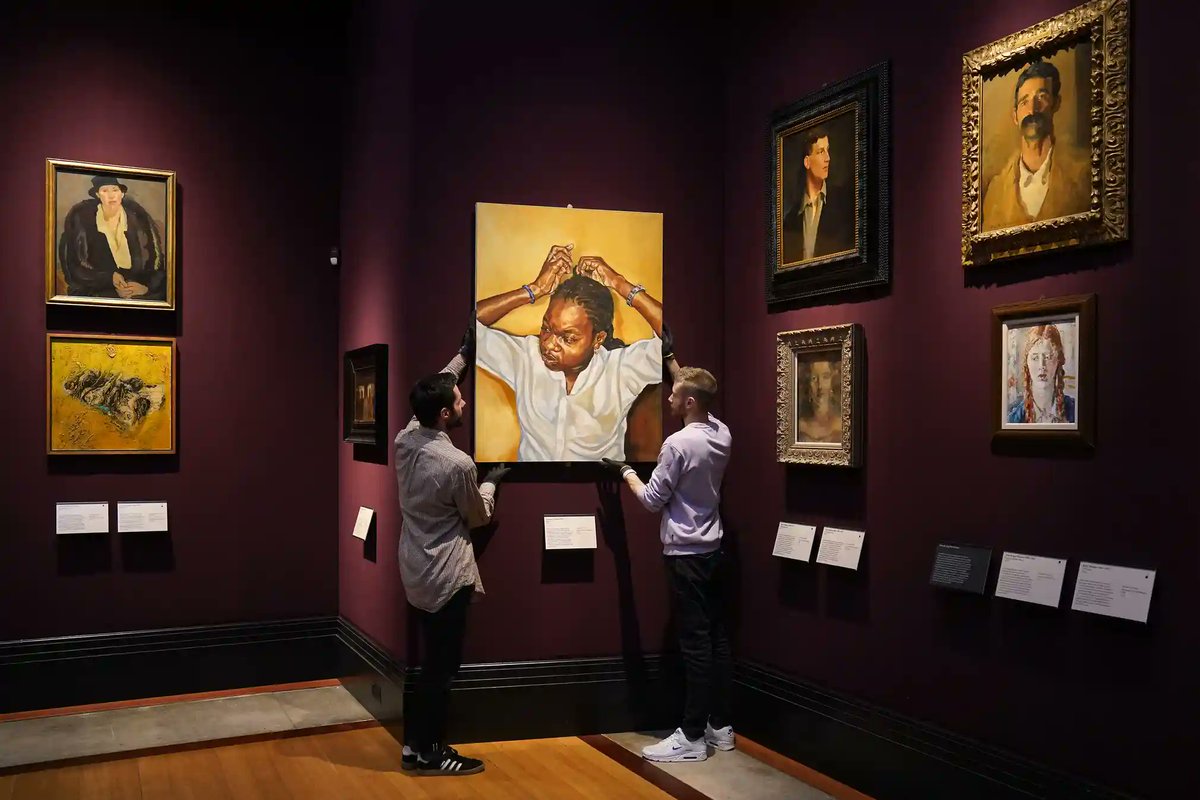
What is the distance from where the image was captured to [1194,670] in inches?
128

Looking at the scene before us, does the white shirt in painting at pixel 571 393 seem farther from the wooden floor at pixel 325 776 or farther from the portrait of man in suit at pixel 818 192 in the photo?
the wooden floor at pixel 325 776

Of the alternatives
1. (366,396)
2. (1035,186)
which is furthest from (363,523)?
(1035,186)

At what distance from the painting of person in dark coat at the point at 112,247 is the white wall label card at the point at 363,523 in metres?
1.71

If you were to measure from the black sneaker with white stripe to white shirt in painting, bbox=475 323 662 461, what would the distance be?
1453 mm

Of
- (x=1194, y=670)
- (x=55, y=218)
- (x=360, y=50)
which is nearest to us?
(x=1194, y=670)

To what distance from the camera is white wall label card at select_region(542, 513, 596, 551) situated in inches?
212

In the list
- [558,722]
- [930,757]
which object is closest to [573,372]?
[558,722]

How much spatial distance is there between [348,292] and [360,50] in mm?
1433

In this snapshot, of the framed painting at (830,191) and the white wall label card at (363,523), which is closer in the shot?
the framed painting at (830,191)

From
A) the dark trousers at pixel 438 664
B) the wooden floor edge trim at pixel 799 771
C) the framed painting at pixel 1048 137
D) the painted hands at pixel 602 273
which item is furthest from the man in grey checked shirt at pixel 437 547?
the framed painting at pixel 1048 137

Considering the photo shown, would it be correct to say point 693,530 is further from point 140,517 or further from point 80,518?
point 80,518

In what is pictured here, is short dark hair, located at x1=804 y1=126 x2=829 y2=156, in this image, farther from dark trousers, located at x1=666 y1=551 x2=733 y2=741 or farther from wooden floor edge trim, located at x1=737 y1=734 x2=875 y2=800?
wooden floor edge trim, located at x1=737 y1=734 x2=875 y2=800

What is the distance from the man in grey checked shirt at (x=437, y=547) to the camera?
186 inches

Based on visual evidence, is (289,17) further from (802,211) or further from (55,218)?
(802,211)
